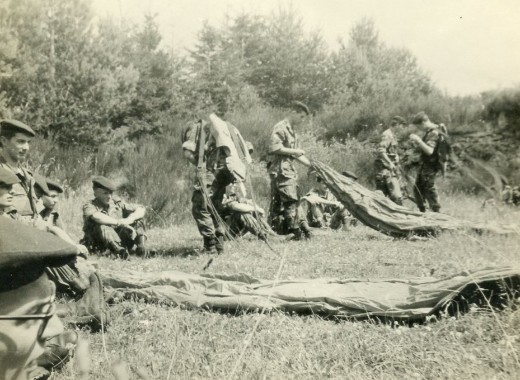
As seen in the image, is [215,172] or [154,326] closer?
[154,326]

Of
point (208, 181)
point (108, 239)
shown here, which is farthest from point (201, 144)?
point (108, 239)

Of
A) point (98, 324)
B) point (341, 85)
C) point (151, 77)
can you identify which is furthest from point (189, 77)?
point (98, 324)

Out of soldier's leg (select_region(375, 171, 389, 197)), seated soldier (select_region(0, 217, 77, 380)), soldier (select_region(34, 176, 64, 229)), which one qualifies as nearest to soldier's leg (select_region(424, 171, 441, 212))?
soldier's leg (select_region(375, 171, 389, 197))

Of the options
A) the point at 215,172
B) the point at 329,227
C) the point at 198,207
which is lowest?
the point at 329,227

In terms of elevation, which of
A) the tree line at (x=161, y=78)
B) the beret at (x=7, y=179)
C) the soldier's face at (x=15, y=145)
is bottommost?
the beret at (x=7, y=179)

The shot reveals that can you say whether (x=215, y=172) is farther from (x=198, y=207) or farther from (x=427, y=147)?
(x=427, y=147)

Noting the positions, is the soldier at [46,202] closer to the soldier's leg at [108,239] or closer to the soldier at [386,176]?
the soldier's leg at [108,239]

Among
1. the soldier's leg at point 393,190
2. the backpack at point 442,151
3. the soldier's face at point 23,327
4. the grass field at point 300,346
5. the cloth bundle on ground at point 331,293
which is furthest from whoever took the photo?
the soldier's leg at point 393,190

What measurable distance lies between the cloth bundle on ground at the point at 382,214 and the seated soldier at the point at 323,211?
1.45 metres

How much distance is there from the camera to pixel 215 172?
21.6 feet

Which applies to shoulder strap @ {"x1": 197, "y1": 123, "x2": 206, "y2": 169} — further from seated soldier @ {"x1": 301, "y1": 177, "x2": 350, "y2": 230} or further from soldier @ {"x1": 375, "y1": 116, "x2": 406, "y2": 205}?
soldier @ {"x1": 375, "y1": 116, "x2": 406, "y2": 205}

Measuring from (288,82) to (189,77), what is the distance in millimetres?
7459

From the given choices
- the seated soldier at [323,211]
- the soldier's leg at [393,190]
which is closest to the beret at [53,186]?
the seated soldier at [323,211]

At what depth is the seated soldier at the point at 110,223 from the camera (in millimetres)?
6484
